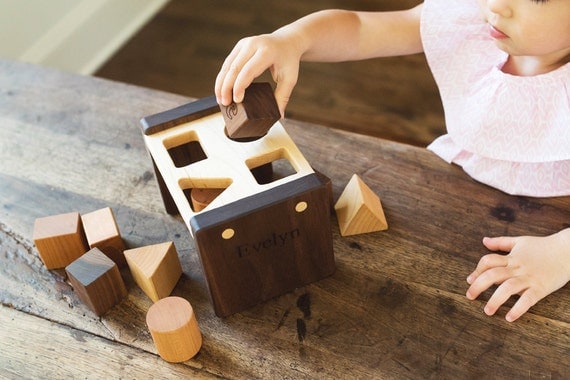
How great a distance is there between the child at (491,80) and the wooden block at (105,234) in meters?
0.20

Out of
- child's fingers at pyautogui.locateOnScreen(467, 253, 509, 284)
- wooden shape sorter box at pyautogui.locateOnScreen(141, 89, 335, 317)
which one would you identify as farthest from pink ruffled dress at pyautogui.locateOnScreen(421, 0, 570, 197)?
wooden shape sorter box at pyautogui.locateOnScreen(141, 89, 335, 317)

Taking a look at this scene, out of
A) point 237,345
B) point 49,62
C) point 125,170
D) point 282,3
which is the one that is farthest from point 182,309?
point 282,3

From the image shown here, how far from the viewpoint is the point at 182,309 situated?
0.72 meters

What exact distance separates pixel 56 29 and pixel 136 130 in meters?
1.01

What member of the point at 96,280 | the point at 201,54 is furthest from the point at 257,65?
the point at 201,54

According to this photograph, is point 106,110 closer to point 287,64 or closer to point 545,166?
point 287,64

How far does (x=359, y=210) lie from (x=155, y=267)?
0.82 feet

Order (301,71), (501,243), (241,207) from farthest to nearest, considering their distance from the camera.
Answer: (301,71) < (501,243) < (241,207)

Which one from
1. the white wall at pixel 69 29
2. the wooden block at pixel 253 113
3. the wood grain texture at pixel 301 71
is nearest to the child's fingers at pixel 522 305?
the wooden block at pixel 253 113

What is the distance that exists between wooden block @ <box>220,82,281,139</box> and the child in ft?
0.04

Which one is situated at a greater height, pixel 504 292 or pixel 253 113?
pixel 253 113

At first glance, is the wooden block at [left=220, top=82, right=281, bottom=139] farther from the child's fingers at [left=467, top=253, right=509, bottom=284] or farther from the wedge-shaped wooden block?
the child's fingers at [left=467, top=253, right=509, bottom=284]

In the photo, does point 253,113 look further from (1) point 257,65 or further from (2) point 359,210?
(2) point 359,210

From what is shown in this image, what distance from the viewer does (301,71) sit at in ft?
6.14
